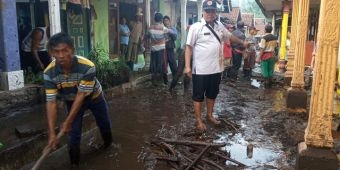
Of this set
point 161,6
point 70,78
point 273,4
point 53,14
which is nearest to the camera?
point 70,78

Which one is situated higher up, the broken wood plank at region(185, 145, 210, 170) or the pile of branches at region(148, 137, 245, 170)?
the broken wood plank at region(185, 145, 210, 170)

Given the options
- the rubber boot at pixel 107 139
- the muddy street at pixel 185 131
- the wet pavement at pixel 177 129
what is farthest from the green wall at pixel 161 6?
the rubber boot at pixel 107 139

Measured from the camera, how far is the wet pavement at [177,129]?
15.6 feet

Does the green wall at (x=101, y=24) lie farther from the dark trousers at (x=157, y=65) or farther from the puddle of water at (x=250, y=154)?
the puddle of water at (x=250, y=154)

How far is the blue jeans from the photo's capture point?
172 inches

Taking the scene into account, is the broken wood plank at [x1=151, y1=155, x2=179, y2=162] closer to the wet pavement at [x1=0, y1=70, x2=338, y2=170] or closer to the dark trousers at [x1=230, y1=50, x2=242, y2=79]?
the wet pavement at [x1=0, y1=70, x2=338, y2=170]

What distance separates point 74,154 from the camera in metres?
4.50

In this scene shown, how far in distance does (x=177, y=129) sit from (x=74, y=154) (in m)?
2.11

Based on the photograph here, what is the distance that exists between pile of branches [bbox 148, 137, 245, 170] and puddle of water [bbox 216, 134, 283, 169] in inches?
5.8

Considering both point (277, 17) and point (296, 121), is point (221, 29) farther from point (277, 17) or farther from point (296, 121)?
point (277, 17)

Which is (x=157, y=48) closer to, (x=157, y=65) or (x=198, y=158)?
(x=157, y=65)

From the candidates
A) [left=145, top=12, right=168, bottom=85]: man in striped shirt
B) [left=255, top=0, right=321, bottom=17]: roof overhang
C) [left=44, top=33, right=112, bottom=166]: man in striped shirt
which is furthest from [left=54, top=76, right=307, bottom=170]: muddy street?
[left=255, top=0, right=321, bottom=17]: roof overhang

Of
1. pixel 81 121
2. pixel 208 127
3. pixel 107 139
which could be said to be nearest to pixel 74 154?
pixel 81 121

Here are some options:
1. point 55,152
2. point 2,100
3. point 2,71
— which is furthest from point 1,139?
point 2,71
